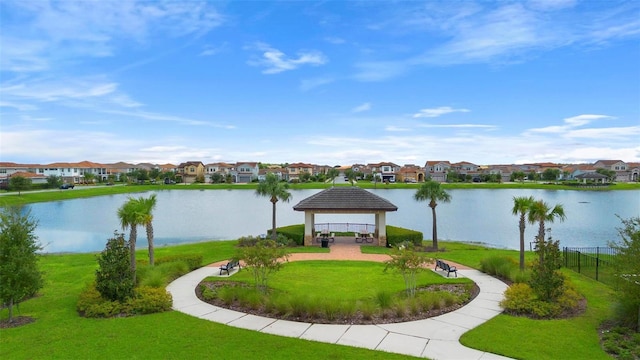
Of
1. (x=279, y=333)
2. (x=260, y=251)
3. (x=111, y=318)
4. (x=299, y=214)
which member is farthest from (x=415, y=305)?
(x=299, y=214)

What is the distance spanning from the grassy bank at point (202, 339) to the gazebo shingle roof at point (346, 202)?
14419 millimetres

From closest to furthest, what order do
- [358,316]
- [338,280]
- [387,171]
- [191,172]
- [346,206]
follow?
[358,316] < [338,280] < [346,206] < [191,172] < [387,171]

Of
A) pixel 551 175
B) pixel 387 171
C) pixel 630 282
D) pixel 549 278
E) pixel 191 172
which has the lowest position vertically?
pixel 549 278

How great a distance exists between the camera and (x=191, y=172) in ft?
412

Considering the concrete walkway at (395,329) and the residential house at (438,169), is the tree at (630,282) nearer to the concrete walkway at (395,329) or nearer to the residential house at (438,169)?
the concrete walkway at (395,329)

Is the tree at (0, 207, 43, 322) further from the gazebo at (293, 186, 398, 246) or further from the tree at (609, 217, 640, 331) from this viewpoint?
the tree at (609, 217, 640, 331)

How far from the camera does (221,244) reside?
2742cm

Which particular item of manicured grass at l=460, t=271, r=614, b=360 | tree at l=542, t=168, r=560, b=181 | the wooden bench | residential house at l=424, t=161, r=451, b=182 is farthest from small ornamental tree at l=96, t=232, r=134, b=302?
tree at l=542, t=168, r=560, b=181

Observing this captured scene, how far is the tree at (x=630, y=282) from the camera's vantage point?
10008 millimetres

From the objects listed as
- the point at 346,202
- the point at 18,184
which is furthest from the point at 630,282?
the point at 18,184

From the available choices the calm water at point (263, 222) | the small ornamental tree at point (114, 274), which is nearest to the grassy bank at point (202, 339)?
the small ornamental tree at point (114, 274)

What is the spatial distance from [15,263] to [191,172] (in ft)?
393

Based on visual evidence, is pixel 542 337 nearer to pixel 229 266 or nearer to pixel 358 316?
pixel 358 316

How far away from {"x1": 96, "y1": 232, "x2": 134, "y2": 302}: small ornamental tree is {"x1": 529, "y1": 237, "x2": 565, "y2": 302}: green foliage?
1299cm
